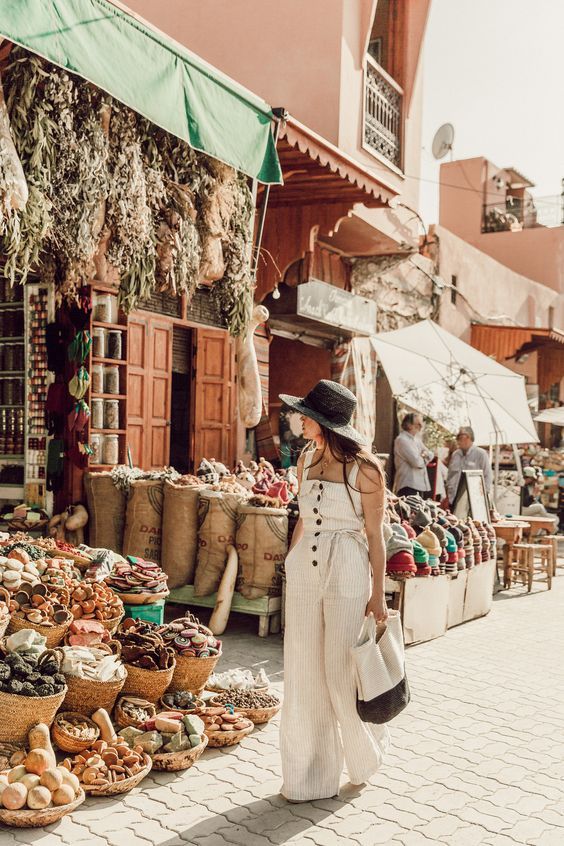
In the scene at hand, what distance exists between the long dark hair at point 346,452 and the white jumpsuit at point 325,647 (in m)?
0.04

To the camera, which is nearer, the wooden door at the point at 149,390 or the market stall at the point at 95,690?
the market stall at the point at 95,690

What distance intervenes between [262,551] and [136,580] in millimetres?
1530

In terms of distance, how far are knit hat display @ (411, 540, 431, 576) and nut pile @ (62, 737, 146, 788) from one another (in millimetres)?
3245

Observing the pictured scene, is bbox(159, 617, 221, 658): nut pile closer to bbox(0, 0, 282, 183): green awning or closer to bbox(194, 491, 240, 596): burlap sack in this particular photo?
bbox(194, 491, 240, 596): burlap sack

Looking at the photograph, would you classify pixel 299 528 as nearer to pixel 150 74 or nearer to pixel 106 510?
pixel 150 74

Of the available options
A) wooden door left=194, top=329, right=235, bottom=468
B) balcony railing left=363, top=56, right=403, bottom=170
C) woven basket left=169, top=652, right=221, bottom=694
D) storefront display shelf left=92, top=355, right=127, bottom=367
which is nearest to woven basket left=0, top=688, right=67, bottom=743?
woven basket left=169, top=652, right=221, bottom=694

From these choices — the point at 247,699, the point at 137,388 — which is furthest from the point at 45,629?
the point at 137,388

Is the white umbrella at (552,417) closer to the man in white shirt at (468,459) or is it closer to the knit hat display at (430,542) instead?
the man in white shirt at (468,459)

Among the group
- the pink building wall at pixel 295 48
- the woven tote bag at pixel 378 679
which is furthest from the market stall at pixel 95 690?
the pink building wall at pixel 295 48

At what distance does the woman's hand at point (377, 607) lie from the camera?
12.3 ft

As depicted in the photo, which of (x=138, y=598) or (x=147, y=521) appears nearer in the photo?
(x=138, y=598)

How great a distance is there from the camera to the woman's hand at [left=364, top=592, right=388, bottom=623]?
3.76 meters

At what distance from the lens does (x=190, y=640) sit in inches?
187

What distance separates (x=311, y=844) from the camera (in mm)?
3346
